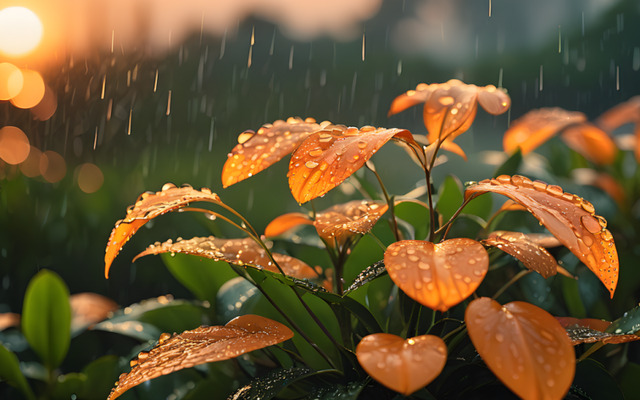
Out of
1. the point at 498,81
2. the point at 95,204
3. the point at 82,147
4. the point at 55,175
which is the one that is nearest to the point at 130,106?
the point at 82,147

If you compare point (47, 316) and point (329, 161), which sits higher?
point (329, 161)

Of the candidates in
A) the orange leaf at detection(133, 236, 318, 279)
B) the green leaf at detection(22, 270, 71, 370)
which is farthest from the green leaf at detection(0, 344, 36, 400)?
the orange leaf at detection(133, 236, 318, 279)

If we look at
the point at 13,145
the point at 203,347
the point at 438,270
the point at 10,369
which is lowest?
the point at 10,369

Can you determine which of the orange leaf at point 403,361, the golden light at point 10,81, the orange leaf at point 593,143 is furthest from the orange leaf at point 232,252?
the golden light at point 10,81

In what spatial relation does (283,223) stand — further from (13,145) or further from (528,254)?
(13,145)

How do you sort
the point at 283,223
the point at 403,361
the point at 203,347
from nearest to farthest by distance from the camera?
the point at 403,361 → the point at 203,347 → the point at 283,223

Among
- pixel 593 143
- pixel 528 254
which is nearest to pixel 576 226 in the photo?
pixel 528 254

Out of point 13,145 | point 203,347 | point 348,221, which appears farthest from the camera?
point 13,145

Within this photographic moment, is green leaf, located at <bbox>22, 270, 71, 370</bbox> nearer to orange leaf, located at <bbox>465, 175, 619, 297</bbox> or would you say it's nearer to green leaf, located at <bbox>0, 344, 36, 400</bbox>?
green leaf, located at <bbox>0, 344, 36, 400</bbox>
